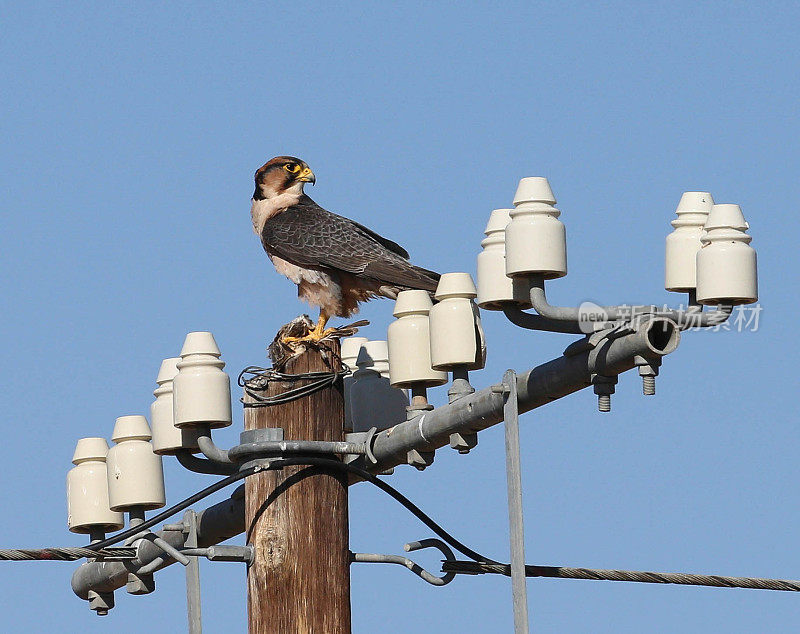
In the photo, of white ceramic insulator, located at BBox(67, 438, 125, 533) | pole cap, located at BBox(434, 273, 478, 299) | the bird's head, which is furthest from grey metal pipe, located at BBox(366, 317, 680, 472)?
the bird's head

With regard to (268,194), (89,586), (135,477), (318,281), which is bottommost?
(89,586)

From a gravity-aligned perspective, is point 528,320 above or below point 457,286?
below

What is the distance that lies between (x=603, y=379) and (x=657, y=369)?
0.77 ft

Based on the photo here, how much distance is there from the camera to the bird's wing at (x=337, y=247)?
1059 cm

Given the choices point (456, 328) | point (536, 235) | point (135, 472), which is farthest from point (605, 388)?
point (135, 472)

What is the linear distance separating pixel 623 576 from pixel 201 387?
2.00m

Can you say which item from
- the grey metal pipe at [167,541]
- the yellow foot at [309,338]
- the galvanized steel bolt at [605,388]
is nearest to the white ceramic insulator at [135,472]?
the grey metal pipe at [167,541]

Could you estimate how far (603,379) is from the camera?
20.4 feet

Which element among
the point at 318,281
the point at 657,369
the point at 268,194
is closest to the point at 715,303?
the point at 657,369

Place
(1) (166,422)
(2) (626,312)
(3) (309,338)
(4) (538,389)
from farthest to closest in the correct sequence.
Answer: (1) (166,422), (3) (309,338), (4) (538,389), (2) (626,312)

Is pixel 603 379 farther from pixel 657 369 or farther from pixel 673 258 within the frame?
pixel 673 258

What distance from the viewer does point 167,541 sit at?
8.05 m

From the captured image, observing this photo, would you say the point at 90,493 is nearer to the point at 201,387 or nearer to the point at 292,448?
the point at 201,387

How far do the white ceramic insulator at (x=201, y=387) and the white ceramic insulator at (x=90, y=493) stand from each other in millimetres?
1240
